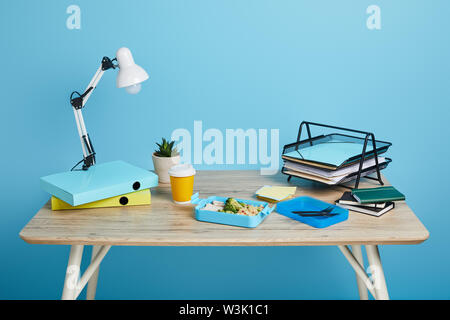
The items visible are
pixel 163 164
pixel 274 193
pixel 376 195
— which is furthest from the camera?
pixel 163 164

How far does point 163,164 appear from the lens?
5.12ft

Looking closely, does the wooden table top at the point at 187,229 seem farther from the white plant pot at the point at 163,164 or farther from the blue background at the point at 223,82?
the blue background at the point at 223,82

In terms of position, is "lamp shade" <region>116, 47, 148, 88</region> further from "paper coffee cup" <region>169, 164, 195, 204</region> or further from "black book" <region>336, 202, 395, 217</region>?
"black book" <region>336, 202, 395, 217</region>

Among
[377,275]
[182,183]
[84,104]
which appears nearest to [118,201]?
[182,183]

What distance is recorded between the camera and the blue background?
1.72m

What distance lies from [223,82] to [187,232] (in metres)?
0.74

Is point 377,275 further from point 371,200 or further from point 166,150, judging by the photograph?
point 166,150

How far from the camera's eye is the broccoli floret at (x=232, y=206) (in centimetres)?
129

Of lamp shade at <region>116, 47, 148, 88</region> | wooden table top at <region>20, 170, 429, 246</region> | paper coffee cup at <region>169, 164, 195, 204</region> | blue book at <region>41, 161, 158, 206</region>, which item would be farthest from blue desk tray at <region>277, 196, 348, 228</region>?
lamp shade at <region>116, 47, 148, 88</region>

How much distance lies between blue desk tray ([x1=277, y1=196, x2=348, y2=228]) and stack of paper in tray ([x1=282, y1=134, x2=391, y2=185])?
0.28 feet

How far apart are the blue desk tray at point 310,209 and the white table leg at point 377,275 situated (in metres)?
0.12

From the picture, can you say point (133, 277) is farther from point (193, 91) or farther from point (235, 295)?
point (193, 91)

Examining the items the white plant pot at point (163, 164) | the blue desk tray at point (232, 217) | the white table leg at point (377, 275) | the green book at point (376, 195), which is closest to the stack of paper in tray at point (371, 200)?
the green book at point (376, 195)
